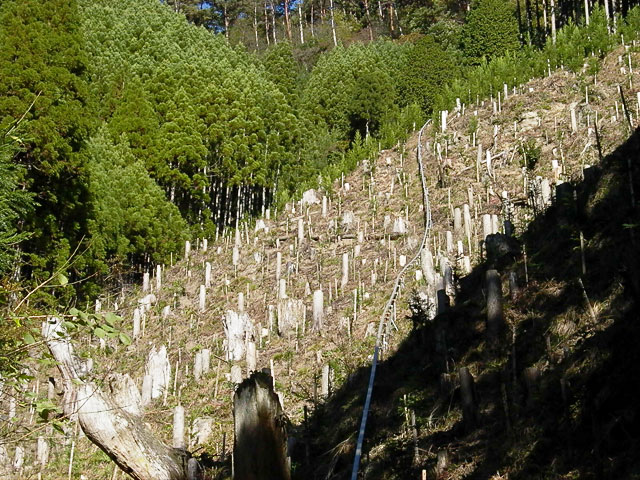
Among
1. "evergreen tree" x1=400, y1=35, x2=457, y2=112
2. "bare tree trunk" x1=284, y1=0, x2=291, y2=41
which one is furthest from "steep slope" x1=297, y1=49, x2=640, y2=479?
"bare tree trunk" x1=284, y1=0, x2=291, y2=41

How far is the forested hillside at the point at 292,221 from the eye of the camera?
6.46 metres

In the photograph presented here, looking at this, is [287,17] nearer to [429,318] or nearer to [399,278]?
[399,278]

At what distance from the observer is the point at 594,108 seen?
19375 mm

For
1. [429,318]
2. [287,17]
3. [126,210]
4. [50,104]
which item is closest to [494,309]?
[429,318]

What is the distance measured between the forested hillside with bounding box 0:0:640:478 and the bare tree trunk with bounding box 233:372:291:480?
1192 millimetres

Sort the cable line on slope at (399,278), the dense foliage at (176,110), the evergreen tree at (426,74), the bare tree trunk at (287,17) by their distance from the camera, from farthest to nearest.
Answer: the bare tree trunk at (287,17), the evergreen tree at (426,74), the dense foliage at (176,110), the cable line on slope at (399,278)

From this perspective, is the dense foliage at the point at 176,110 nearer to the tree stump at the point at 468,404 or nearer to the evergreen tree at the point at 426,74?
the evergreen tree at the point at 426,74

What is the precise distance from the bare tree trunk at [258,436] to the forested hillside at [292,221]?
1192mm

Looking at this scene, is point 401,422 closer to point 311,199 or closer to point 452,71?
point 311,199

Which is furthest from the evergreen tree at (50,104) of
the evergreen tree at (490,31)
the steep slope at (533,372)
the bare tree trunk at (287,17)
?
the bare tree trunk at (287,17)

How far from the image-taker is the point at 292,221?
68.9ft

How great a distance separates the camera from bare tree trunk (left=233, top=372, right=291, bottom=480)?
452 cm

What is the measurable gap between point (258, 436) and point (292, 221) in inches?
650

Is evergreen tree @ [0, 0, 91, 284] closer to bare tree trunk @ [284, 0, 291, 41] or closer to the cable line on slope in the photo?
the cable line on slope
